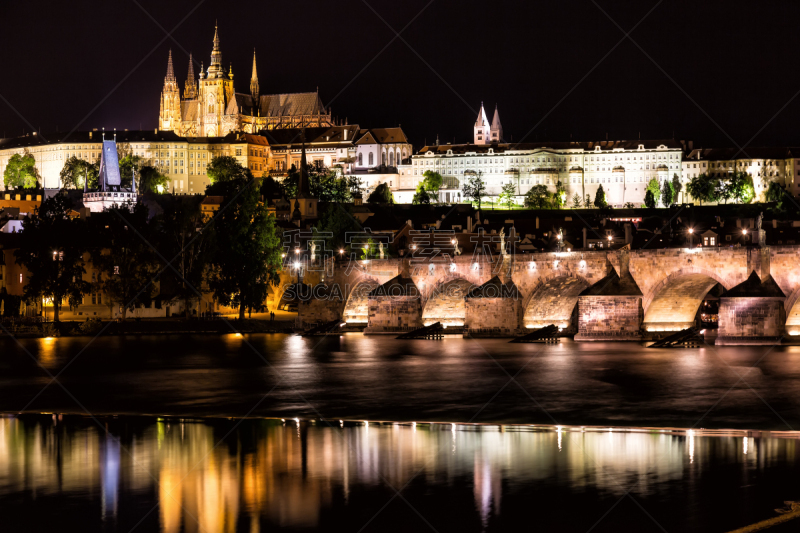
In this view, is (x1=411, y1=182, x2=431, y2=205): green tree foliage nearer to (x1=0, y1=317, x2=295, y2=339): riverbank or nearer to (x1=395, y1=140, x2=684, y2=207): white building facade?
(x1=395, y1=140, x2=684, y2=207): white building facade

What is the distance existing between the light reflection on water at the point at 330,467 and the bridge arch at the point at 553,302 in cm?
2525

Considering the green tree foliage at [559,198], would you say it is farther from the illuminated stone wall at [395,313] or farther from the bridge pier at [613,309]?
the bridge pier at [613,309]

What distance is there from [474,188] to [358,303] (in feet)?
354

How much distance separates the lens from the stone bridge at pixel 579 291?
43969 mm

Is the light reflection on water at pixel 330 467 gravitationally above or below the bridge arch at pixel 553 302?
below

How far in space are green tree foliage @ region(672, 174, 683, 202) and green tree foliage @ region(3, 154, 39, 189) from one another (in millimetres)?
88642

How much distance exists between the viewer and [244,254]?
63406mm

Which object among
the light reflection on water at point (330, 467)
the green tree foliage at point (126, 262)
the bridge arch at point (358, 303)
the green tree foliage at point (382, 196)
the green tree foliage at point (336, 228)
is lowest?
the light reflection on water at point (330, 467)

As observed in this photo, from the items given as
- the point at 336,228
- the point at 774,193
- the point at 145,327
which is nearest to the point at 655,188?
the point at 774,193

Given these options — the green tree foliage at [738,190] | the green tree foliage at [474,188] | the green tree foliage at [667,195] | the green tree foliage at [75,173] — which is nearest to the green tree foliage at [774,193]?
the green tree foliage at [738,190]

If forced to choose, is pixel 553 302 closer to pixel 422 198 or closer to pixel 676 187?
pixel 422 198

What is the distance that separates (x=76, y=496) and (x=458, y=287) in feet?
125

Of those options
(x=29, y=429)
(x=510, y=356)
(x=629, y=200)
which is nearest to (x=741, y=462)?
(x=29, y=429)

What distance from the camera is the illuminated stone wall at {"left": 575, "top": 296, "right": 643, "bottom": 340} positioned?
49.2 meters
